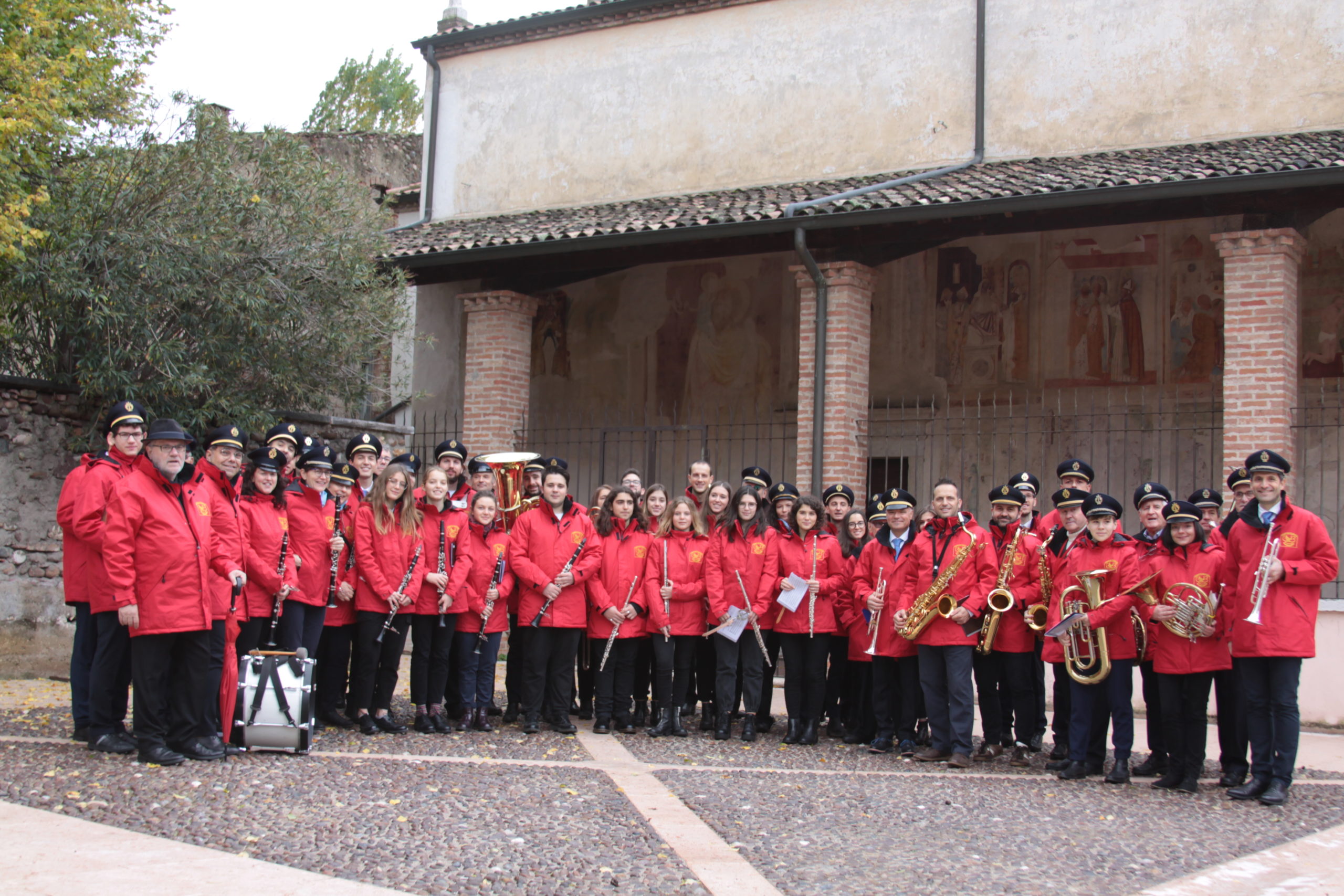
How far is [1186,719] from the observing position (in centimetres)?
723

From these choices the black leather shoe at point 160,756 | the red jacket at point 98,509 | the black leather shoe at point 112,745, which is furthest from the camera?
the black leather shoe at point 112,745

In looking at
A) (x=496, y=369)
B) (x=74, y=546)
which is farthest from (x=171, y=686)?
(x=496, y=369)

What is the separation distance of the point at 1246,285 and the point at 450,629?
26.2ft

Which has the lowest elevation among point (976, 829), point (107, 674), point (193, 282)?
point (976, 829)

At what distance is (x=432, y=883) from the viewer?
454cm

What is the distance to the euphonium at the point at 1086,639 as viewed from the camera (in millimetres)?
7367

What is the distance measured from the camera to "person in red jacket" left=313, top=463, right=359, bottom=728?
26.3 feet

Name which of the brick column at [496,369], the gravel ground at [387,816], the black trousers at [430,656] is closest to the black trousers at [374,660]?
the black trousers at [430,656]

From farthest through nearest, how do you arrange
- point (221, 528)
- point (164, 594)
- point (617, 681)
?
point (617, 681)
point (221, 528)
point (164, 594)

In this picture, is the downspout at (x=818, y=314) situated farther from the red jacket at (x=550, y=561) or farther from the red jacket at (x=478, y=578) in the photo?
the red jacket at (x=478, y=578)

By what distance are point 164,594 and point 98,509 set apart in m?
0.56

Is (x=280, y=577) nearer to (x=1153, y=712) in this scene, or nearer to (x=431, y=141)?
(x=1153, y=712)

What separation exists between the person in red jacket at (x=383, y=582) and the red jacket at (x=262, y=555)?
0.50 meters

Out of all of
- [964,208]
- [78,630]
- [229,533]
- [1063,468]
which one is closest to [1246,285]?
[964,208]
